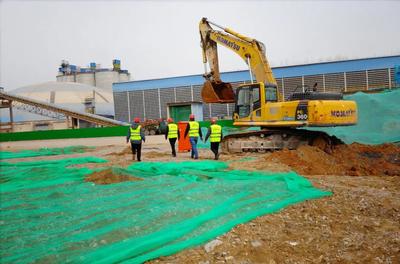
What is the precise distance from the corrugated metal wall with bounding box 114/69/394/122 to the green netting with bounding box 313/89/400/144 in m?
14.1

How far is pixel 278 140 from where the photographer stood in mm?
12539

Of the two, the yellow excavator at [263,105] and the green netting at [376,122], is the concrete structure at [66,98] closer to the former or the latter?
the yellow excavator at [263,105]

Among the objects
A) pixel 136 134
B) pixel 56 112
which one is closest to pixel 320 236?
pixel 136 134

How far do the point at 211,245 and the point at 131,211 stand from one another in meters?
1.67

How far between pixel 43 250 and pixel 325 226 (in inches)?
139

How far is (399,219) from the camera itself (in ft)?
16.4

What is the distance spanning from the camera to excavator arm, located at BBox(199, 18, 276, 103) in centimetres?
1354

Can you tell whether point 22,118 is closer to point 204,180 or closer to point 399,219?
point 204,180

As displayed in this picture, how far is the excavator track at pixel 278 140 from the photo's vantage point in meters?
12.1

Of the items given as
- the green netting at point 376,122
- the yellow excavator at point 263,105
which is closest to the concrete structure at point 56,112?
the yellow excavator at point 263,105

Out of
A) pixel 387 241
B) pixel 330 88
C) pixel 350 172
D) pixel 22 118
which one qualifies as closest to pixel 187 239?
pixel 387 241

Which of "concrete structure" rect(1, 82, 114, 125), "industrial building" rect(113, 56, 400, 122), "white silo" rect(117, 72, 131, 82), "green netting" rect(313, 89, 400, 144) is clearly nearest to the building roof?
"industrial building" rect(113, 56, 400, 122)

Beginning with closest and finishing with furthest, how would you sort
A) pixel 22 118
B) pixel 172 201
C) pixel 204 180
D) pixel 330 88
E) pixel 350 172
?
pixel 172 201
pixel 204 180
pixel 350 172
pixel 330 88
pixel 22 118

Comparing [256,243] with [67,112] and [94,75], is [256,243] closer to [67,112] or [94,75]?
[67,112]
